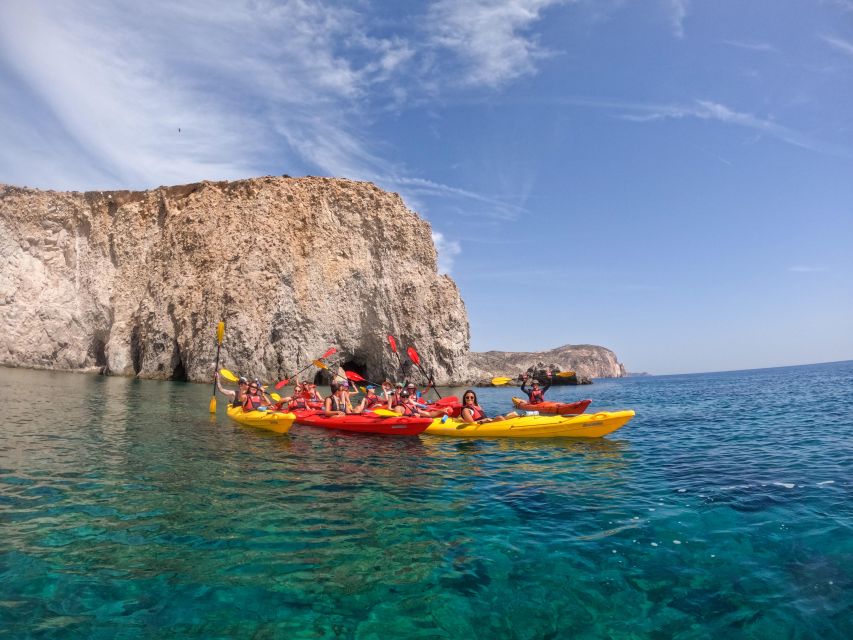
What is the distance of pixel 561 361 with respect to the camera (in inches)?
4072

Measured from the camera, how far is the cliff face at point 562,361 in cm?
7544

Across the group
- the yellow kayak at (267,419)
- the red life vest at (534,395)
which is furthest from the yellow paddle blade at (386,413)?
the red life vest at (534,395)

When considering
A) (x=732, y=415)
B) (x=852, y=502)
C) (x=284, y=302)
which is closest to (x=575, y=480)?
(x=852, y=502)

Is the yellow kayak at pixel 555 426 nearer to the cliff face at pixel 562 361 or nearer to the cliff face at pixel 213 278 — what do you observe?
the cliff face at pixel 213 278

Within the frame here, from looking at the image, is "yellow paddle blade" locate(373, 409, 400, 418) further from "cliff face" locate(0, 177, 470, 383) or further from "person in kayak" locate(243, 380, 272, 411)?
"cliff face" locate(0, 177, 470, 383)

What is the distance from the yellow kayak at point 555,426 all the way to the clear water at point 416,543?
197cm

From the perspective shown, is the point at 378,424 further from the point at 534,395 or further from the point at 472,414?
the point at 534,395

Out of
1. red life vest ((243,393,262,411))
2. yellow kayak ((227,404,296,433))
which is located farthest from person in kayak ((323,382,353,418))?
red life vest ((243,393,262,411))

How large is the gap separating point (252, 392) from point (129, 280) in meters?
31.4

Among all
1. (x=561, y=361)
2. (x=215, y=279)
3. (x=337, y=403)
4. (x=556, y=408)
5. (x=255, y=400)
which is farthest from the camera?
(x=561, y=361)

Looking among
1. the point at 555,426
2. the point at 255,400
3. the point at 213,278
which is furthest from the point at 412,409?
the point at 213,278

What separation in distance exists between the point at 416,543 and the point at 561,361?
102 meters

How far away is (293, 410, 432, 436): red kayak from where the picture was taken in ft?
41.3

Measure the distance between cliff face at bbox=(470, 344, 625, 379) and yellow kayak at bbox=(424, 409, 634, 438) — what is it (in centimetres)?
5411
